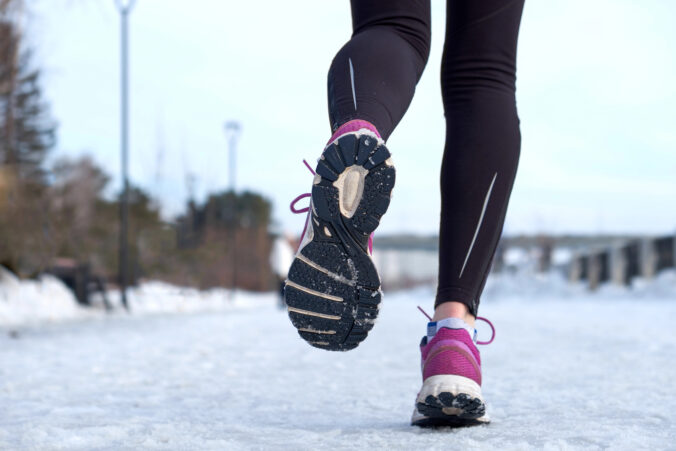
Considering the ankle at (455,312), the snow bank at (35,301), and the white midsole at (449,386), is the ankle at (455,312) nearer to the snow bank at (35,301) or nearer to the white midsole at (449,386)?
the white midsole at (449,386)

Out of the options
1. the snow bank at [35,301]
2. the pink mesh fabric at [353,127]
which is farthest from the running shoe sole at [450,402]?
the snow bank at [35,301]

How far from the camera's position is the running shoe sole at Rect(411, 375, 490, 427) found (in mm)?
1417

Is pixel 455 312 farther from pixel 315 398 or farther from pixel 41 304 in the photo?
pixel 41 304

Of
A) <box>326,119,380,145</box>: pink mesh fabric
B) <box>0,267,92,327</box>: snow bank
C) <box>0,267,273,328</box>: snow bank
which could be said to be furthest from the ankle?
<box>0,267,92,327</box>: snow bank

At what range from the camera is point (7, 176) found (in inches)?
424

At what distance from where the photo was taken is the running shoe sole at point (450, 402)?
1.42 m

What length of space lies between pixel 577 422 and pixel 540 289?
14515mm

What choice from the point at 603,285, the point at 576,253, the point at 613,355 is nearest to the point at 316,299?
the point at 613,355

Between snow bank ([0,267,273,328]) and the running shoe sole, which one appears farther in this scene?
snow bank ([0,267,273,328])

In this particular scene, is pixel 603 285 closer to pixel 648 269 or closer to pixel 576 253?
pixel 648 269

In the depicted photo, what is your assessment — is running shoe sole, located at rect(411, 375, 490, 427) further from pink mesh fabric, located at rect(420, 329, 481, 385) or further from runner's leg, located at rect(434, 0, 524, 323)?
runner's leg, located at rect(434, 0, 524, 323)

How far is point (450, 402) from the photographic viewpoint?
142 cm

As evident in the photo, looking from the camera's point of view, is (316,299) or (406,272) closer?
(316,299)

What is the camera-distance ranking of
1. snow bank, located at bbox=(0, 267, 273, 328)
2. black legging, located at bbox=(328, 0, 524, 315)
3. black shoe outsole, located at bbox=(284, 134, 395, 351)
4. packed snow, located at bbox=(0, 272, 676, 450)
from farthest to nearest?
snow bank, located at bbox=(0, 267, 273, 328), black legging, located at bbox=(328, 0, 524, 315), packed snow, located at bbox=(0, 272, 676, 450), black shoe outsole, located at bbox=(284, 134, 395, 351)
